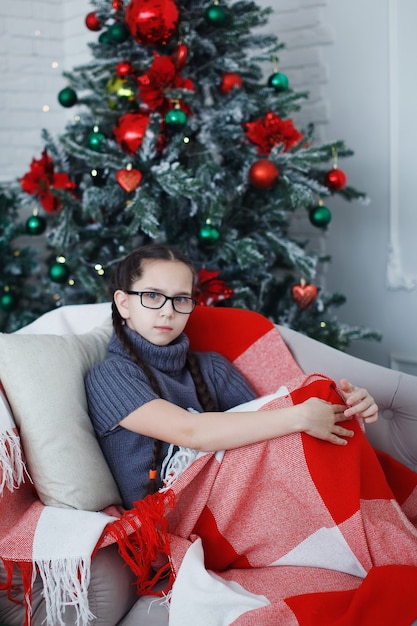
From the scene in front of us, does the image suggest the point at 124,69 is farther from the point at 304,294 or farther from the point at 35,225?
the point at 304,294

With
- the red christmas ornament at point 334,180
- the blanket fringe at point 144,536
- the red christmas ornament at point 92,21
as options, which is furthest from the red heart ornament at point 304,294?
the blanket fringe at point 144,536

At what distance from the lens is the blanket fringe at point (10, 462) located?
1.43 m

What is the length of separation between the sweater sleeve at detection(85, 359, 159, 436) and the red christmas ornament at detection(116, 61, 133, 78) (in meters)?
1.15

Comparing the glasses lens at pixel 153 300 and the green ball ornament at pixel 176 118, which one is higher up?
the green ball ornament at pixel 176 118

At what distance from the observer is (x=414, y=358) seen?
9.81ft

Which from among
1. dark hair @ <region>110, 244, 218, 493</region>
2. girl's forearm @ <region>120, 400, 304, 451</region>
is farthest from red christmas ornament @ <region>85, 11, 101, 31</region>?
girl's forearm @ <region>120, 400, 304, 451</region>

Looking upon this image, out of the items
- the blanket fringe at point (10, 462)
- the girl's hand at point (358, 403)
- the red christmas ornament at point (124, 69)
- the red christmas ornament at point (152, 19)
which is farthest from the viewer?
the red christmas ornament at point (124, 69)

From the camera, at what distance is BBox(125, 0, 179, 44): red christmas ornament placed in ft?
7.50

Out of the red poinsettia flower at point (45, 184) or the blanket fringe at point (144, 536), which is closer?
the blanket fringe at point (144, 536)

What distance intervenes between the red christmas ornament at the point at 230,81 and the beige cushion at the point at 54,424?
1226mm

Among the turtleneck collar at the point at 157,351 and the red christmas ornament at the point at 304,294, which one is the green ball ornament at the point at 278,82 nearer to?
the red christmas ornament at the point at 304,294

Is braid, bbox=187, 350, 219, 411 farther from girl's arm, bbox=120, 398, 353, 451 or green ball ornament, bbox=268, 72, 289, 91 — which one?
green ball ornament, bbox=268, 72, 289, 91

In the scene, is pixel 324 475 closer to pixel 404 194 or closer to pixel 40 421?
pixel 40 421

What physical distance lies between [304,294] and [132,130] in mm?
803
